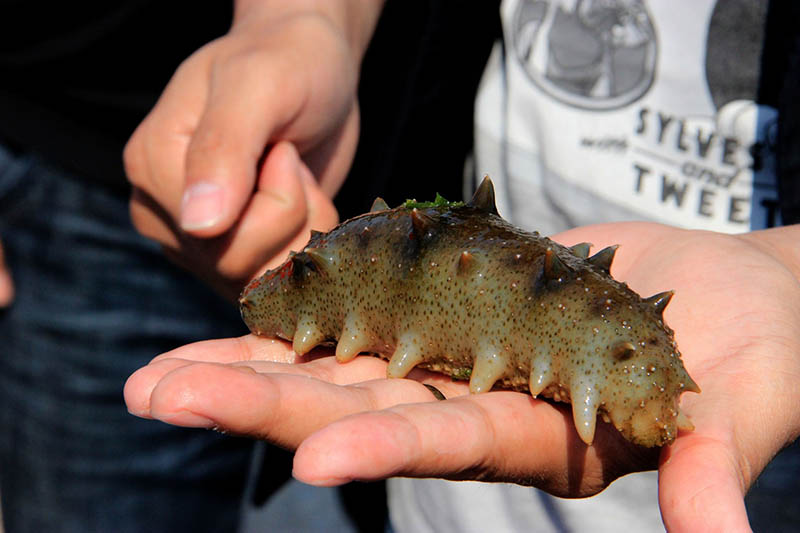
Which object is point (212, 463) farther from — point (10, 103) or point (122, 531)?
point (10, 103)

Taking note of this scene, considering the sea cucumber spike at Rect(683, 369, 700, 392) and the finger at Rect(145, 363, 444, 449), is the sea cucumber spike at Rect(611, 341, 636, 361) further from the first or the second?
the finger at Rect(145, 363, 444, 449)

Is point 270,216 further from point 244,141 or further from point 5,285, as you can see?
point 5,285

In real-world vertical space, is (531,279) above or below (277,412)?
above

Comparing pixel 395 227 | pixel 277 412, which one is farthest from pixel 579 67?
pixel 277 412

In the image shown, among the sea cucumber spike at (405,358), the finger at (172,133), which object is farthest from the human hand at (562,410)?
the finger at (172,133)

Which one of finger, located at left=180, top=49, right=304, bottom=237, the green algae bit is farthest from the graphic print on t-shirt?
finger, located at left=180, top=49, right=304, bottom=237
